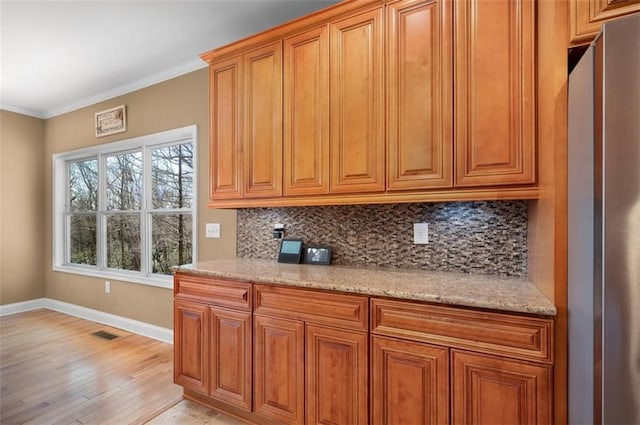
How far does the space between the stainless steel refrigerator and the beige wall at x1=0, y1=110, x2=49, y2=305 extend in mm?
5738

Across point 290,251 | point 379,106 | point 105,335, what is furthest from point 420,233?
point 105,335

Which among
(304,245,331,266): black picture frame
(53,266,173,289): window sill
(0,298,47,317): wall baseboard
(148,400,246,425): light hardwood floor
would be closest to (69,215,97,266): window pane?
(53,266,173,289): window sill

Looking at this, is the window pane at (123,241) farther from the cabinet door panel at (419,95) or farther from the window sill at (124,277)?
the cabinet door panel at (419,95)

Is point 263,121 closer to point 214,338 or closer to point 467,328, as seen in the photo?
point 214,338

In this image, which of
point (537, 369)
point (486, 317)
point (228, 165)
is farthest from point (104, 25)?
point (537, 369)

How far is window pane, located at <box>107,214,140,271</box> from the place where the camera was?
3.68m

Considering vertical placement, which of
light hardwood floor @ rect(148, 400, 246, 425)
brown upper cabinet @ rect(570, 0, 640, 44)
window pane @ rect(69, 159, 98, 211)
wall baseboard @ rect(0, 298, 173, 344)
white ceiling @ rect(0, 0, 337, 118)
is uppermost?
white ceiling @ rect(0, 0, 337, 118)

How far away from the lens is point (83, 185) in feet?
14.1

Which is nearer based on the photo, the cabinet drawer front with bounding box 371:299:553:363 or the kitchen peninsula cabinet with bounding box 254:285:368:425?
the cabinet drawer front with bounding box 371:299:553:363

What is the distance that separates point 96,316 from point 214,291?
112 inches

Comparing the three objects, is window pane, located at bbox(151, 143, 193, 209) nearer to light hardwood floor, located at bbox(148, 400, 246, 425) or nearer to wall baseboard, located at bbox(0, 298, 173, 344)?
wall baseboard, located at bbox(0, 298, 173, 344)

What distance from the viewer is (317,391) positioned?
164 centimetres

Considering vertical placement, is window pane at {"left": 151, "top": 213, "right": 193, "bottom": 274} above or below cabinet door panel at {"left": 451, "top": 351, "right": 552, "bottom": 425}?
above

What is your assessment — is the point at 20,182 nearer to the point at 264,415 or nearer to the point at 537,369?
the point at 264,415
